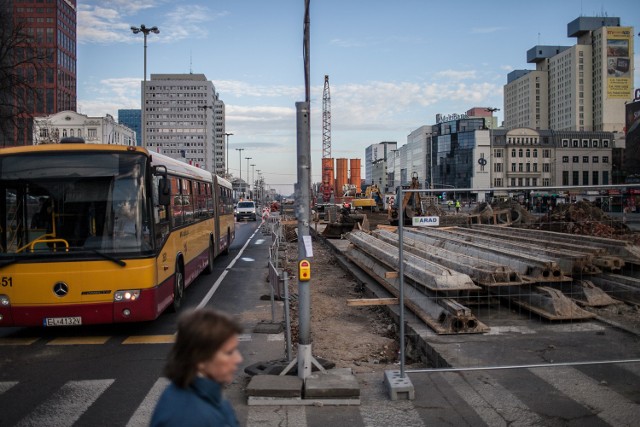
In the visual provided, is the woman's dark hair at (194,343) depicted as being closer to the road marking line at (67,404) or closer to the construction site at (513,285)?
the road marking line at (67,404)

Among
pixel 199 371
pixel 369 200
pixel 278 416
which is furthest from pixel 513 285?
pixel 369 200

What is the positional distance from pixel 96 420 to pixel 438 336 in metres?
4.63

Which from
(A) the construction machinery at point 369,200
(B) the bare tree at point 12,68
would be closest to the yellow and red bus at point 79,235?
(B) the bare tree at point 12,68

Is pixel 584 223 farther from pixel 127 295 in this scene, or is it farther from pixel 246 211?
pixel 246 211

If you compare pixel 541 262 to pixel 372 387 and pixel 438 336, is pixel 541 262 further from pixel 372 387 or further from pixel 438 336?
pixel 372 387

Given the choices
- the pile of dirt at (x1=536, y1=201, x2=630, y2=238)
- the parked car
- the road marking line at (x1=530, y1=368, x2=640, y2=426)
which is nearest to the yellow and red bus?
the road marking line at (x1=530, y1=368, x2=640, y2=426)

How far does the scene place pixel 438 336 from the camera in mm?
8070

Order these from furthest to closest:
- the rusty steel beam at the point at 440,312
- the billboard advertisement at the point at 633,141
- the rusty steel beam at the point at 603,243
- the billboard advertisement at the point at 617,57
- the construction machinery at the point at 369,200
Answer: the billboard advertisement at the point at 617,57
the billboard advertisement at the point at 633,141
the construction machinery at the point at 369,200
the rusty steel beam at the point at 603,243
the rusty steel beam at the point at 440,312

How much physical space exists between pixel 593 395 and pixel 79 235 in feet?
23.1

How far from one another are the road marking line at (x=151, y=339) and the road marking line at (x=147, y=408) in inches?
80.1

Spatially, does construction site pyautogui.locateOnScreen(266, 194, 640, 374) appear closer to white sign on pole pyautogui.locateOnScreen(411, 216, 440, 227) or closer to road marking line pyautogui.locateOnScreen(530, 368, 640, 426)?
road marking line pyautogui.locateOnScreen(530, 368, 640, 426)

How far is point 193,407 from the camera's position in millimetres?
2174

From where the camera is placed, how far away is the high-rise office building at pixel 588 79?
162m

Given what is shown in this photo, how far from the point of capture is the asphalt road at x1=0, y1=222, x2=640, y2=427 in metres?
5.48
